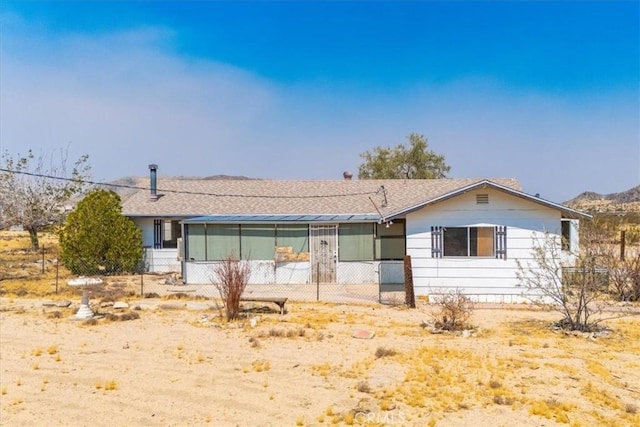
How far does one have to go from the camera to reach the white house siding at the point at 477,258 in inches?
589

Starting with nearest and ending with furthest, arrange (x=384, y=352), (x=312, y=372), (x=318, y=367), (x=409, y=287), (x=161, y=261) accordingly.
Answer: (x=312, y=372), (x=318, y=367), (x=384, y=352), (x=409, y=287), (x=161, y=261)

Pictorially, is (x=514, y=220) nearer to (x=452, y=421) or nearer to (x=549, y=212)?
(x=549, y=212)

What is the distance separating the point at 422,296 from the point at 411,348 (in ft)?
19.9

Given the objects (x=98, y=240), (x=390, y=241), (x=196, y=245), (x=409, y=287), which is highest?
(x=98, y=240)

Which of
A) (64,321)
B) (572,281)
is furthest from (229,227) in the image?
(572,281)

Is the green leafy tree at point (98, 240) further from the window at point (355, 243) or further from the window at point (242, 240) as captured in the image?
the window at point (355, 243)

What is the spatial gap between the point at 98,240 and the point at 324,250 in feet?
34.2

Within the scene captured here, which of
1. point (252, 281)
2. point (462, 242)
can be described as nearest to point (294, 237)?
point (252, 281)

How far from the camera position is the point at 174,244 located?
2272cm

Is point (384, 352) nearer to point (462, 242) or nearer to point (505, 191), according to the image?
point (462, 242)

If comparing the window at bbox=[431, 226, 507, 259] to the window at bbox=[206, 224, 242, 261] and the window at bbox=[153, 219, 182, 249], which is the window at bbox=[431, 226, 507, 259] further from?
the window at bbox=[153, 219, 182, 249]

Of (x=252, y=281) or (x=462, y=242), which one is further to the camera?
(x=252, y=281)

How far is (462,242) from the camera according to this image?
50.3ft

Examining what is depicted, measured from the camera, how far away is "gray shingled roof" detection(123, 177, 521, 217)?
21.7 meters
